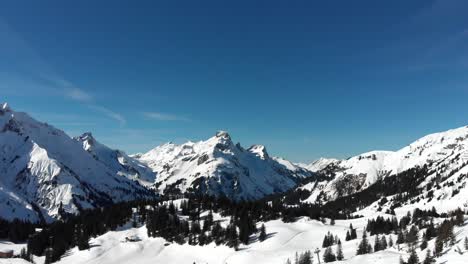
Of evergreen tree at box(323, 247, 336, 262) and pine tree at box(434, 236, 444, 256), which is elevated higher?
pine tree at box(434, 236, 444, 256)

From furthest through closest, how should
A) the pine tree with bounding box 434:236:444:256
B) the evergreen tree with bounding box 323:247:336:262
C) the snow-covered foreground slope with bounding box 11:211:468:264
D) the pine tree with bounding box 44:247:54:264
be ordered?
1. the pine tree with bounding box 44:247:54:264
2. the snow-covered foreground slope with bounding box 11:211:468:264
3. the evergreen tree with bounding box 323:247:336:262
4. the pine tree with bounding box 434:236:444:256

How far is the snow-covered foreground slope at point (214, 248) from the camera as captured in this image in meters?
129

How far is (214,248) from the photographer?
474ft

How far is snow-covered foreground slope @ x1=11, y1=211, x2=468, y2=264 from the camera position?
422 ft

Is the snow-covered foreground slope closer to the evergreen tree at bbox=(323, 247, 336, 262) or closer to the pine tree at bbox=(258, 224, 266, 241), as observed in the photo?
the pine tree at bbox=(258, 224, 266, 241)

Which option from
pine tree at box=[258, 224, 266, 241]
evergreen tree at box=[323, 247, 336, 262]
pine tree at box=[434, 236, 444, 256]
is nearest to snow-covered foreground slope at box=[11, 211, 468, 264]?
pine tree at box=[258, 224, 266, 241]

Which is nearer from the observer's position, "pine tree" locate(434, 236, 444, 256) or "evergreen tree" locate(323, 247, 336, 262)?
"pine tree" locate(434, 236, 444, 256)

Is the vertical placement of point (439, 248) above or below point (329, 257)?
Result: above

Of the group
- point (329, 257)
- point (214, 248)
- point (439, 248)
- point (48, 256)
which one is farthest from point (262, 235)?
point (48, 256)

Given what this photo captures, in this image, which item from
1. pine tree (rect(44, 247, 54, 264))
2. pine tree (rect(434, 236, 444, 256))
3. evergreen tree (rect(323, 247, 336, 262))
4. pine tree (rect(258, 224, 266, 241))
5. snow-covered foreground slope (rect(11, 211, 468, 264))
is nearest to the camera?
pine tree (rect(434, 236, 444, 256))

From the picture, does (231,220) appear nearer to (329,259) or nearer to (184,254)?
(184,254)

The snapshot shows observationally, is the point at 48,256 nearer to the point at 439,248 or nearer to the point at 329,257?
the point at 329,257

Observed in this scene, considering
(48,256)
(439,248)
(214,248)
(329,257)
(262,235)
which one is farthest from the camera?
(48,256)

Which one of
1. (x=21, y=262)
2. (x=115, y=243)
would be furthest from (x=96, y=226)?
(x=21, y=262)
